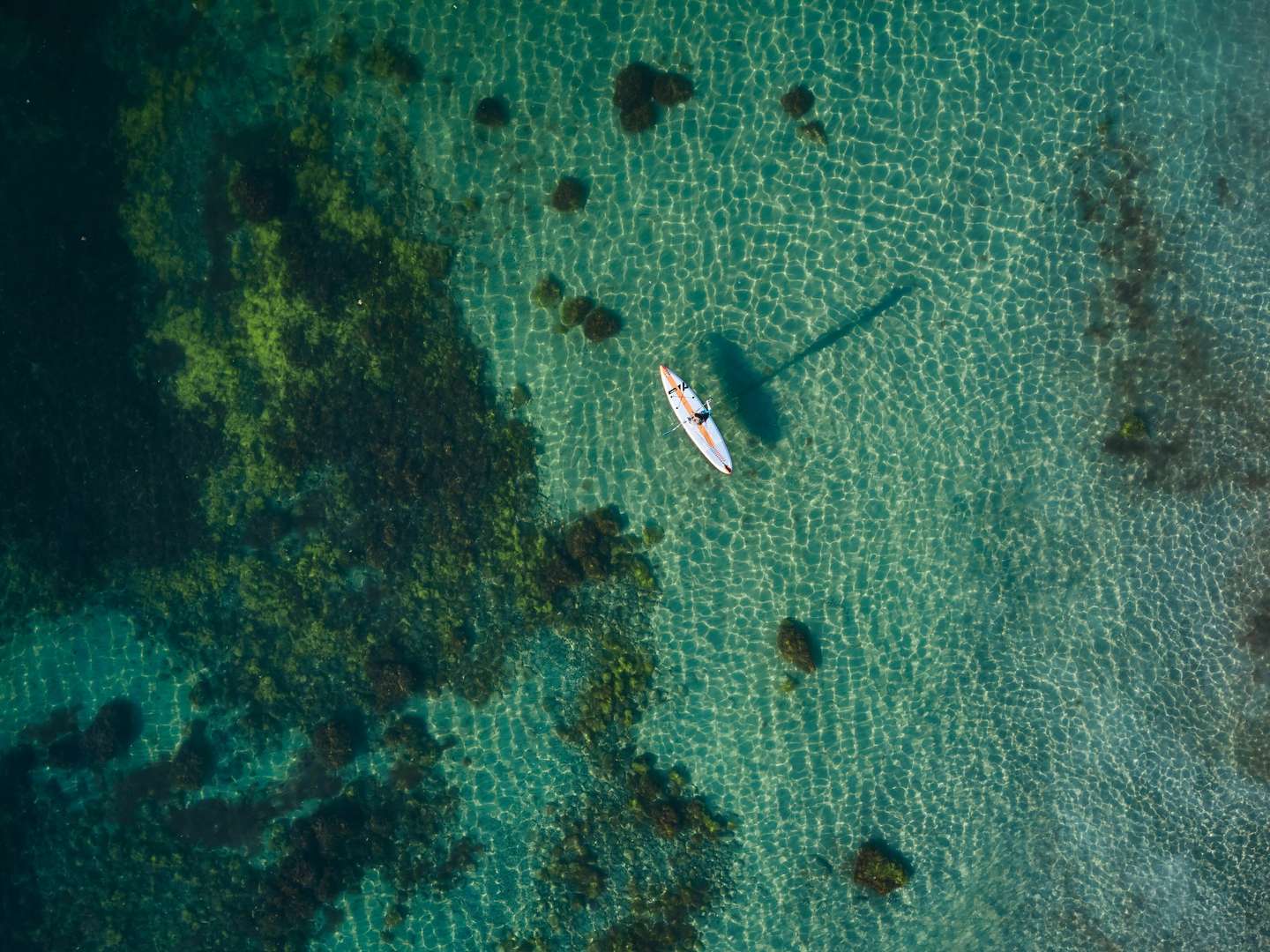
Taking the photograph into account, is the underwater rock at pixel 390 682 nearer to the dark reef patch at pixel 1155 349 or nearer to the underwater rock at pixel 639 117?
the underwater rock at pixel 639 117

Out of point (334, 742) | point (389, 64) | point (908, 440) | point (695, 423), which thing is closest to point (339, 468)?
point (334, 742)

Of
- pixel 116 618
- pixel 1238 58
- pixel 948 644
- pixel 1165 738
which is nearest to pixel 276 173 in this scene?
pixel 116 618

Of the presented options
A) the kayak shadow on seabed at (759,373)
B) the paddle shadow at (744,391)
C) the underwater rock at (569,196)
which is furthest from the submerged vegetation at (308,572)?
the kayak shadow on seabed at (759,373)

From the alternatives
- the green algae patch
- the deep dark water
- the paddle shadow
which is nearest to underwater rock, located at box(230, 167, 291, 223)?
the green algae patch

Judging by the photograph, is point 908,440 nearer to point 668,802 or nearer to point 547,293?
point 547,293

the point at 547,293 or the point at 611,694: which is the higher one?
the point at 547,293

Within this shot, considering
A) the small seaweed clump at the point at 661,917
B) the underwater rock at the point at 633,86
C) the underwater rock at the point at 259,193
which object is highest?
the underwater rock at the point at 259,193
